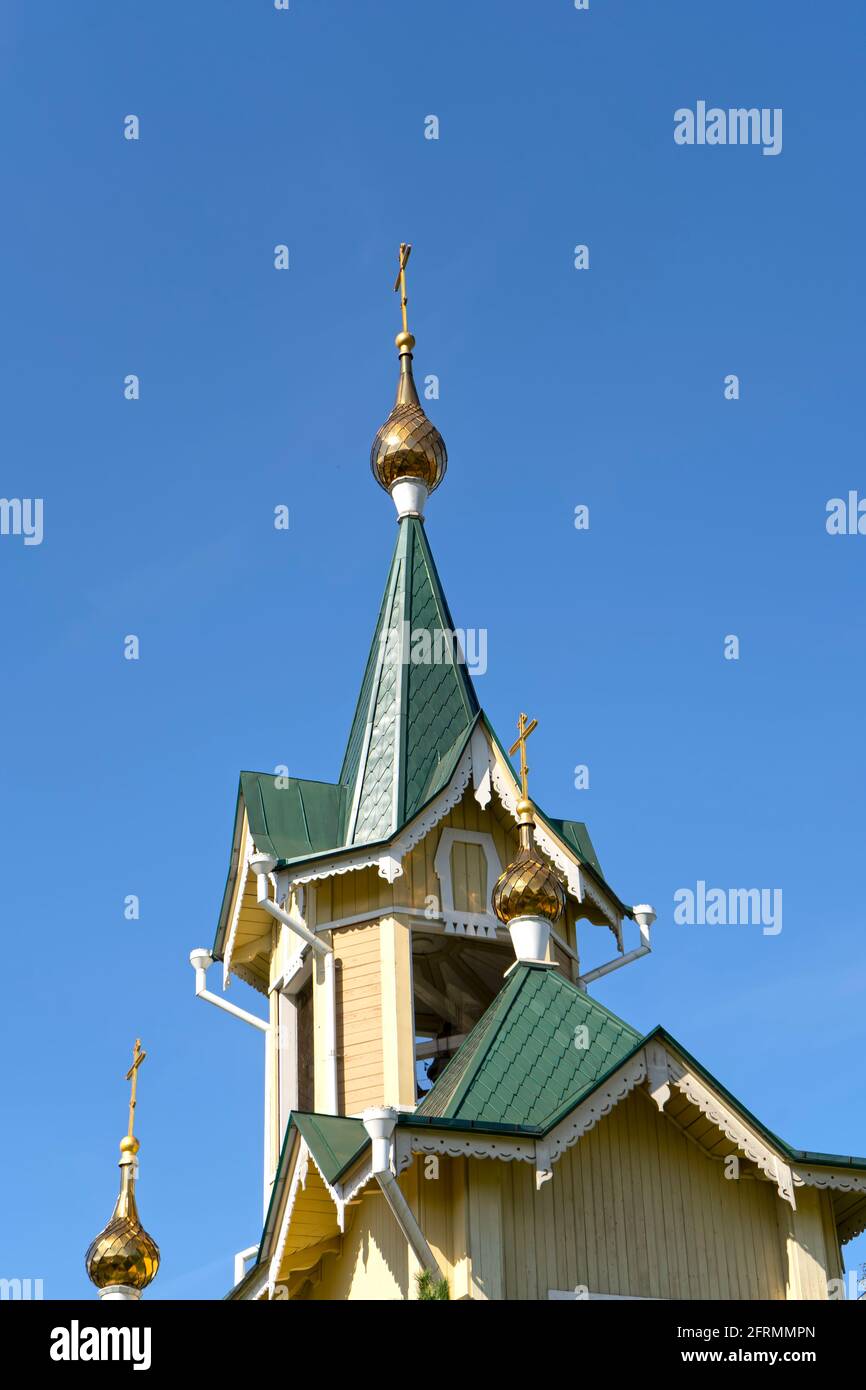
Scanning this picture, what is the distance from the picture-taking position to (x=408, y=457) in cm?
2383

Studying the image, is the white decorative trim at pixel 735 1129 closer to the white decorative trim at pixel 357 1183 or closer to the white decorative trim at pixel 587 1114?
the white decorative trim at pixel 587 1114

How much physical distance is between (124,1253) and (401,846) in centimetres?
960

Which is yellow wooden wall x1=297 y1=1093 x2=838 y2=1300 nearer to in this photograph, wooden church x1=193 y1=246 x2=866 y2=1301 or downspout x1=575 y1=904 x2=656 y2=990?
wooden church x1=193 y1=246 x2=866 y2=1301

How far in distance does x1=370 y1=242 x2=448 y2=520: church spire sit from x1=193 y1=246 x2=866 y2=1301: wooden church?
132 centimetres

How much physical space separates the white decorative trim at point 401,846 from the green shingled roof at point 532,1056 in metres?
2.20

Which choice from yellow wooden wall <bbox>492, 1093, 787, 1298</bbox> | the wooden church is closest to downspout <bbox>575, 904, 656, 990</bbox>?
the wooden church

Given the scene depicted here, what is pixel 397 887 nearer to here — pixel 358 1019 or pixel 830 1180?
pixel 358 1019

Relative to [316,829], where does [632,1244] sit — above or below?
below
